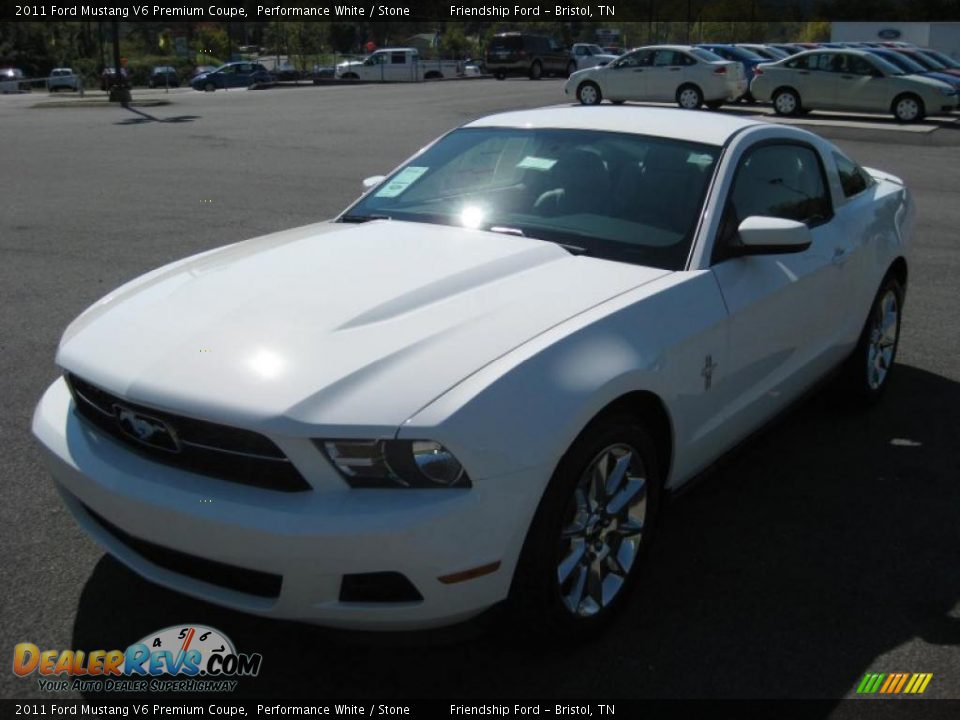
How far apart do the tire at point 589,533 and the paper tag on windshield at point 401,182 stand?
202 centimetres

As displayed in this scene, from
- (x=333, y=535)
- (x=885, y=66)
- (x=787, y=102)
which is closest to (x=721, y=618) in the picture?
(x=333, y=535)

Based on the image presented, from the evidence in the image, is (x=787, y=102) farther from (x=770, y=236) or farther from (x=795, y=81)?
(x=770, y=236)

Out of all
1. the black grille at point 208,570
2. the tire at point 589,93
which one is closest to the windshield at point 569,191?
the black grille at point 208,570

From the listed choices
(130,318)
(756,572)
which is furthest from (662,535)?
(130,318)

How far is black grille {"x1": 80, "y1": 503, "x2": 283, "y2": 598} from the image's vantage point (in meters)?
2.88

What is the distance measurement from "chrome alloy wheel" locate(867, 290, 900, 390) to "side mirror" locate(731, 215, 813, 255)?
5.37 feet

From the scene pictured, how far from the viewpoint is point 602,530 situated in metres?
3.37

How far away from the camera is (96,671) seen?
3.21 m

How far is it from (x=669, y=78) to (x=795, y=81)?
338cm

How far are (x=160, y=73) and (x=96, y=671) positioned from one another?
59.1 m

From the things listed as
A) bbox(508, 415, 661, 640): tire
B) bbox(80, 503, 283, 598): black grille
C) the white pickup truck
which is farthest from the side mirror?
the white pickup truck

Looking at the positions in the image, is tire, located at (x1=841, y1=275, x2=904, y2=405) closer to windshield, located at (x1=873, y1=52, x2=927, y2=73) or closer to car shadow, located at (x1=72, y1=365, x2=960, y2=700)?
car shadow, located at (x1=72, y1=365, x2=960, y2=700)

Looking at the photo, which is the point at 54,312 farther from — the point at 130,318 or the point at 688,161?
the point at 688,161

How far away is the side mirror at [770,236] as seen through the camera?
396cm
